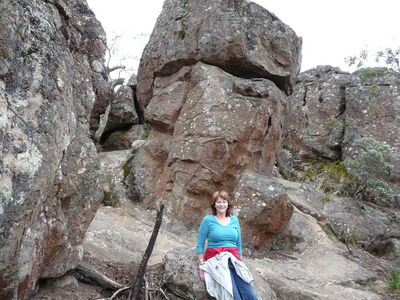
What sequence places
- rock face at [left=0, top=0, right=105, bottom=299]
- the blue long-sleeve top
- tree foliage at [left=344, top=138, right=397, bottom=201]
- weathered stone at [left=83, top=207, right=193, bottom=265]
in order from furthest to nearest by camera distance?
1. tree foliage at [left=344, top=138, right=397, bottom=201]
2. weathered stone at [left=83, top=207, right=193, bottom=265]
3. the blue long-sleeve top
4. rock face at [left=0, top=0, right=105, bottom=299]

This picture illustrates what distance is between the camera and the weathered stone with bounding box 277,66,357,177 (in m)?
18.2

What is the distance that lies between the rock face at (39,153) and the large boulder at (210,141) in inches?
192

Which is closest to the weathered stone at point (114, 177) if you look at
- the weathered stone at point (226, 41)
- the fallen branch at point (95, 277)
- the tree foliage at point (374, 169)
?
the weathered stone at point (226, 41)

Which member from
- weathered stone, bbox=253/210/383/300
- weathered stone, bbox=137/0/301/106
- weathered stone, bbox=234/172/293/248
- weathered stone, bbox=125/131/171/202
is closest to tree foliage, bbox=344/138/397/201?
weathered stone, bbox=253/210/383/300

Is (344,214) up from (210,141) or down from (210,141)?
down

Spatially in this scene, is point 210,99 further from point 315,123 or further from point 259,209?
point 315,123

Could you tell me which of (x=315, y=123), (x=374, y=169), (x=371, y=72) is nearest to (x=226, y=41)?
(x=374, y=169)

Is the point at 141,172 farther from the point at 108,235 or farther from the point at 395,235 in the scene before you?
the point at 395,235

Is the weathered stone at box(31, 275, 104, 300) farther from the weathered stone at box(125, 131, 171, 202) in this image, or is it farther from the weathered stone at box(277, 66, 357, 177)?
the weathered stone at box(277, 66, 357, 177)

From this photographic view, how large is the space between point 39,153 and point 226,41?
803 centimetres

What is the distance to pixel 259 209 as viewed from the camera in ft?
30.6

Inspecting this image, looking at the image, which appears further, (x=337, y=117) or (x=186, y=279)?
(x=337, y=117)

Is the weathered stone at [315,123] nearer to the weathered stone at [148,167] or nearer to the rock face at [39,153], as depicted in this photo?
the weathered stone at [148,167]

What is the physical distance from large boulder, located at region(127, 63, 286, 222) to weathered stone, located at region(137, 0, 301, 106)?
1.74 feet
